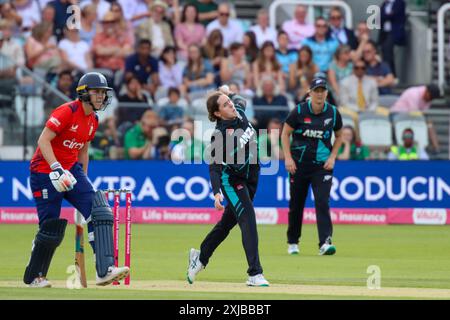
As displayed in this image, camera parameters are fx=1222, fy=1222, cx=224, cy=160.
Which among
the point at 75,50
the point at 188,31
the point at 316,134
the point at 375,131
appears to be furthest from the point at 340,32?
the point at 316,134

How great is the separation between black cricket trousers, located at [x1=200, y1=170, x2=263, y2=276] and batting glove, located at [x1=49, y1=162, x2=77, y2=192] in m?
1.73

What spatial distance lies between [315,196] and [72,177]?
5657 millimetres

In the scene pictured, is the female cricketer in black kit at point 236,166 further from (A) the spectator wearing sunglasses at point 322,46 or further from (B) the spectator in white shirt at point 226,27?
(B) the spectator in white shirt at point 226,27

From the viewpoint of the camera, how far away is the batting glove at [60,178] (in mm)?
11758

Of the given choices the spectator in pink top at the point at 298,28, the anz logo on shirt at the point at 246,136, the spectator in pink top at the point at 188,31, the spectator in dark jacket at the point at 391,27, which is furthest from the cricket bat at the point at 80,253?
the spectator in dark jacket at the point at 391,27

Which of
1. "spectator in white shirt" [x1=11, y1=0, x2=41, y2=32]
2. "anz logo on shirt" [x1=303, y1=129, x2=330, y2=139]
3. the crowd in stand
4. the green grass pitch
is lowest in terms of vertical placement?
the green grass pitch

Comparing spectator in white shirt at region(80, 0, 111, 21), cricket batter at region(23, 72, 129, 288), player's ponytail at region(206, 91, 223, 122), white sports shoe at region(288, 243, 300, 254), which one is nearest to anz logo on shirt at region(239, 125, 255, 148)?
player's ponytail at region(206, 91, 223, 122)

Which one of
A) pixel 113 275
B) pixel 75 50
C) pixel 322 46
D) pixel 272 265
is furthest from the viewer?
pixel 322 46

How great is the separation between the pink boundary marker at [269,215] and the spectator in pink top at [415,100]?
3231mm

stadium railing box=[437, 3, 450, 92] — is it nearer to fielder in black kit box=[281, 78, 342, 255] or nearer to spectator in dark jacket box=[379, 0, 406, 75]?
spectator in dark jacket box=[379, 0, 406, 75]

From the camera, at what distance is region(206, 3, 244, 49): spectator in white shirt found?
26391mm

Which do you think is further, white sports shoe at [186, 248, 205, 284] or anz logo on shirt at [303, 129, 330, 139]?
anz logo on shirt at [303, 129, 330, 139]

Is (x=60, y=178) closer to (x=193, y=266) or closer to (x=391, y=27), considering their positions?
(x=193, y=266)

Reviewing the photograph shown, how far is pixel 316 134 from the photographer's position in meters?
17.0
